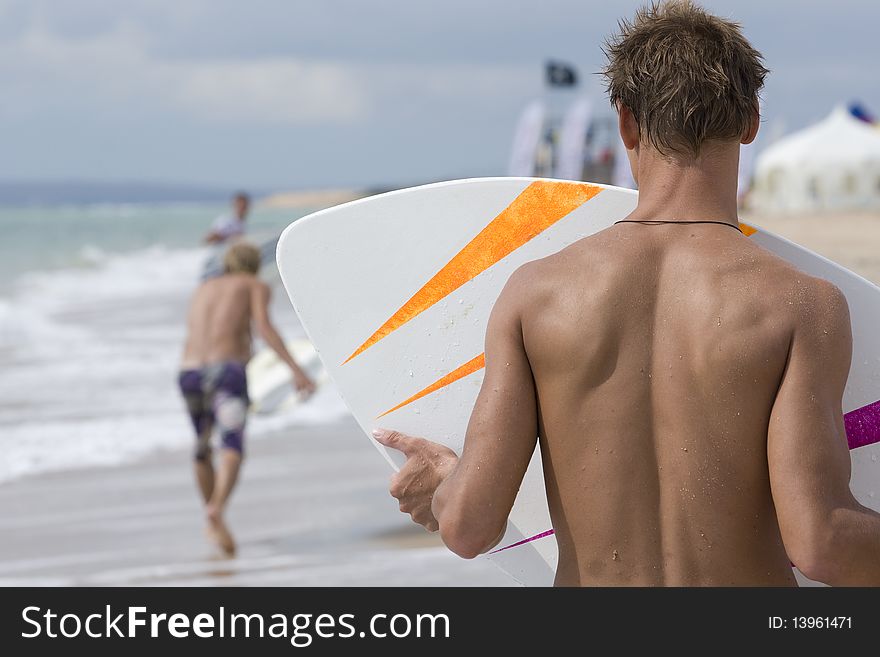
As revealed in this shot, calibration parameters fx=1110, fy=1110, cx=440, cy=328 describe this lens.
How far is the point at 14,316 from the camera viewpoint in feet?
57.8

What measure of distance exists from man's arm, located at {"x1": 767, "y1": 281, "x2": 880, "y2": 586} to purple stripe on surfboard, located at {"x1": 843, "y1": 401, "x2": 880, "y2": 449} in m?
0.58

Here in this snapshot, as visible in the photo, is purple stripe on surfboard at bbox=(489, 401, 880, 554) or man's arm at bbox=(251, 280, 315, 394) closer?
purple stripe on surfboard at bbox=(489, 401, 880, 554)

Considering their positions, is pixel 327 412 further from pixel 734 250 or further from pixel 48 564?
pixel 734 250

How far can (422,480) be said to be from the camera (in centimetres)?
179

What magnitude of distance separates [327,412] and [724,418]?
24.6 ft

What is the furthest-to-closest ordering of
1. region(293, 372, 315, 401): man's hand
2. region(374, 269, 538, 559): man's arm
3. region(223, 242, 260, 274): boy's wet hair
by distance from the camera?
region(223, 242, 260, 274): boy's wet hair
region(293, 372, 315, 401): man's hand
region(374, 269, 538, 559): man's arm

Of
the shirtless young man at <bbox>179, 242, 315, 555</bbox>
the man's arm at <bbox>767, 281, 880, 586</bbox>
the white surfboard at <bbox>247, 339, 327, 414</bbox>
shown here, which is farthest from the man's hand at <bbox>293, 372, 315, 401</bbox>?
the man's arm at <bbox>767, 281, 880, 586</bbox>

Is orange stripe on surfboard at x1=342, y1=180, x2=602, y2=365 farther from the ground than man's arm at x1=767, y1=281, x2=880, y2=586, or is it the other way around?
orange stripe on surfboard at x1=342, y1=180, x2=602, y2=365

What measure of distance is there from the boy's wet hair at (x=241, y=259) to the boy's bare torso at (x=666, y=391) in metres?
4.96

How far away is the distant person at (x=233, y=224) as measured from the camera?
823 cm

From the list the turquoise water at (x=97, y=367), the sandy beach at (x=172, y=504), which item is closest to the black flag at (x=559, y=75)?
the turquoise water at (x=97, y=367)

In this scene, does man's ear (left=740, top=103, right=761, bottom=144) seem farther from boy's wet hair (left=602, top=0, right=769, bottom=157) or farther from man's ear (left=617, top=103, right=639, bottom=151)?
man's ear (left=617, top=103, right=639, bottom=151)

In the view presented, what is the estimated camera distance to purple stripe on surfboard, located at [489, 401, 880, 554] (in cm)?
193

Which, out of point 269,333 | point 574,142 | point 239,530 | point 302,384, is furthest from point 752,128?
point 574,142
